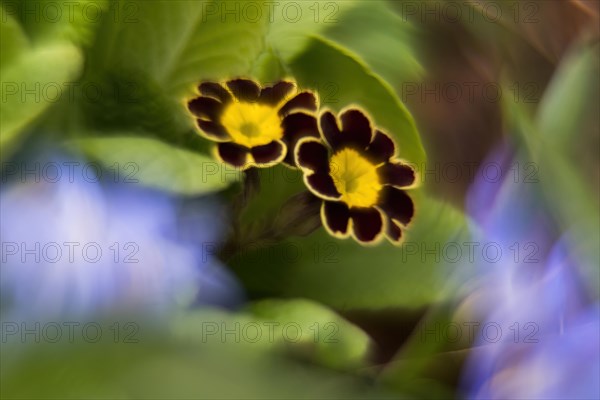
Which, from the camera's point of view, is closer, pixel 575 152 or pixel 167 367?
pixel 167 367

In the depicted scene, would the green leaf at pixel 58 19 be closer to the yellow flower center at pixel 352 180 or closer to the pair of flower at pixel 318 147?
the pair of flower at pixel 318 147

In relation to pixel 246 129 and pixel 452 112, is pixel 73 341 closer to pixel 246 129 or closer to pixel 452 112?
pixel 246 129

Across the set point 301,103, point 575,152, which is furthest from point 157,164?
point 575,152

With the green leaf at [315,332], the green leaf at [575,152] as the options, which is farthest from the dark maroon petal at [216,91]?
the green leaf at [575,152]

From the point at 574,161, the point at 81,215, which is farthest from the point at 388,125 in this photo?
the point at 81,215

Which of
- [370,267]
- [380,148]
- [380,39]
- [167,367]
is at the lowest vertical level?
[167,367]

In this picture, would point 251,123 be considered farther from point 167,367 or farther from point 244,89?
point 167,367

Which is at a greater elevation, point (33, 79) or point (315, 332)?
point (33, 79)
